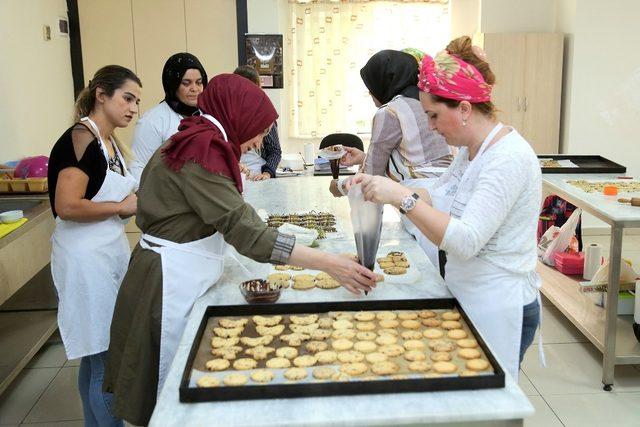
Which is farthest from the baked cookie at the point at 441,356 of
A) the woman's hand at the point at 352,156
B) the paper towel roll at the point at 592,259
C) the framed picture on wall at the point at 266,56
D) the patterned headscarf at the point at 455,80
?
the framed picture on wall at the point at 266,56

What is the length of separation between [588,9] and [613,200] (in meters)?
2.78

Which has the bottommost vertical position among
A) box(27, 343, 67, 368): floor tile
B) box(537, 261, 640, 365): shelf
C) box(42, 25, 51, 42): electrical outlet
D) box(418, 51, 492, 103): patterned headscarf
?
box(27, 343, 67, 368): floor tile

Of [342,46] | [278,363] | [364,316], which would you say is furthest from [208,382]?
[342,46]

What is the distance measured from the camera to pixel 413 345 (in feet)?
5.01

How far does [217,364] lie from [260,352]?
119 mm

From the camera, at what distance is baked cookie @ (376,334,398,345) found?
1.54 metres

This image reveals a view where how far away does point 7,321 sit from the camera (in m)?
3.43

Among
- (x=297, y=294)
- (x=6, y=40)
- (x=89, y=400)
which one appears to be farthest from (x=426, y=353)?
(x=6, y=40)

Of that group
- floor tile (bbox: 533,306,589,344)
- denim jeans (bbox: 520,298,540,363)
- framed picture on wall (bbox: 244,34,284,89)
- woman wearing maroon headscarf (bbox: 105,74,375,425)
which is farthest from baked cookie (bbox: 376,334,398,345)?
framed picture on wall (bbox: 244,34,284,89)

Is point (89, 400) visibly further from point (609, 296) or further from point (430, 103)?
point (609, 296)

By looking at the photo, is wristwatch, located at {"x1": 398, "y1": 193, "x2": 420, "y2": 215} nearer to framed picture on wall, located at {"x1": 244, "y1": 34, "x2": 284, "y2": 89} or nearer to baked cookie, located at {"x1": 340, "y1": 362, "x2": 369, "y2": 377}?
baked cookie, located at {"x1": 340, "y1": 362, "x2": 369, "y2": 377}

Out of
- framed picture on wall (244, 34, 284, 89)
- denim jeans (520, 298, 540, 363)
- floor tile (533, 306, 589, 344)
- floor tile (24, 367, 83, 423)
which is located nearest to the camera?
denim jeans (520, 298, 540, 363)

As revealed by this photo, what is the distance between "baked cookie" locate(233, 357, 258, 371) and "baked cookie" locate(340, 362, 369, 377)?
21 cm

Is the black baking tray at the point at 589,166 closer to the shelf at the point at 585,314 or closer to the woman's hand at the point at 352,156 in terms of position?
the shelf at the point at 585,314
